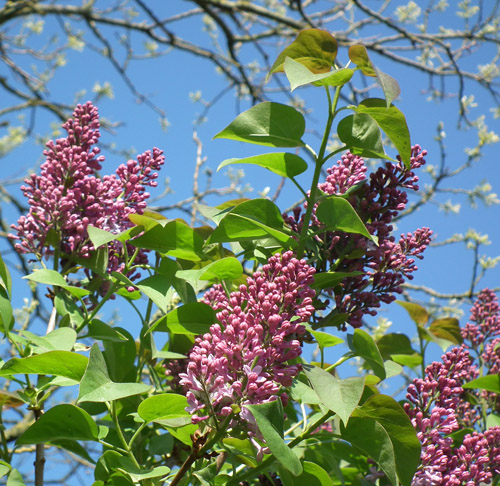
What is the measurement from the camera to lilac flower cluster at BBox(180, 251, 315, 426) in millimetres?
820

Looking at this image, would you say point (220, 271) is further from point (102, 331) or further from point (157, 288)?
point (102, 331)

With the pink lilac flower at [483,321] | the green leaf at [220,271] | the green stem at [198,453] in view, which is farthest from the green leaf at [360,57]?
the pink lilac flower at [483,321]

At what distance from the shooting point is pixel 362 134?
0.99 meters

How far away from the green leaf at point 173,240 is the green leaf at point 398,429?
388 millimetres

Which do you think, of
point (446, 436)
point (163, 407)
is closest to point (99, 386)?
point (163, 407)

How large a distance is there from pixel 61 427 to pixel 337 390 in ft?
1.37

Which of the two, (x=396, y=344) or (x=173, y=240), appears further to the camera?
(x=396, y=344)

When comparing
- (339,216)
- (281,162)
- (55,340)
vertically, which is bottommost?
(55,340)

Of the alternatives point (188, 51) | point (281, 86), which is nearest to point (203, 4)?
point (188, 51)

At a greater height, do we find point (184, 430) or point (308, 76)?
point (308, 76)

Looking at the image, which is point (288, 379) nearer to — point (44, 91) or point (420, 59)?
point (420, 59)

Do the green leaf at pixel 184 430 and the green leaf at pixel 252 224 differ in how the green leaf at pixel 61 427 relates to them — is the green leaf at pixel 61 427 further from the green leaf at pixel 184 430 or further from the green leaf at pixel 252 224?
the green leaf at pixel 252 224

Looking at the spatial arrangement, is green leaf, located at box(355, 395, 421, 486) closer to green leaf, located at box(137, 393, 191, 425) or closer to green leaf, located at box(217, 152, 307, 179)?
green leaf, located at box(137, 393, 191, 425)

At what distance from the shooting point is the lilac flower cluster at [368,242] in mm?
1136
